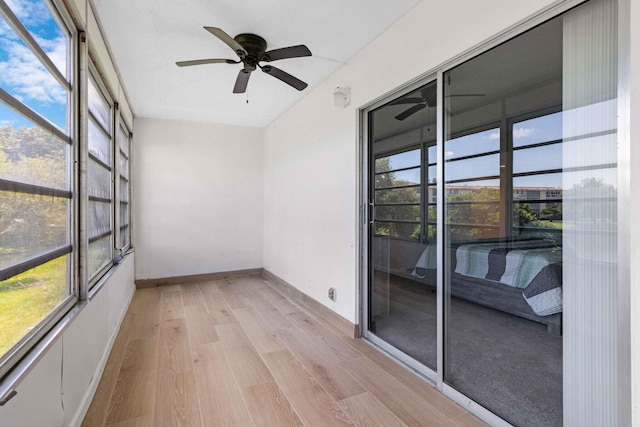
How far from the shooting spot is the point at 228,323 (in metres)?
3.32

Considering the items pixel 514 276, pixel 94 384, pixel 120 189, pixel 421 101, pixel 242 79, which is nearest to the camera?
pixel 514 276

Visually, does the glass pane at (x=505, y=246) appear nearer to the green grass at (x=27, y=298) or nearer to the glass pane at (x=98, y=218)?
the green grass at (x=27, y=298)

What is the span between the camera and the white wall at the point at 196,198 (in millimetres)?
4879

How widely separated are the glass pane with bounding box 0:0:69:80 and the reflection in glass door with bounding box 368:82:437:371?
88.7 inches

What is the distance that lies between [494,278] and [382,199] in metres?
1.16

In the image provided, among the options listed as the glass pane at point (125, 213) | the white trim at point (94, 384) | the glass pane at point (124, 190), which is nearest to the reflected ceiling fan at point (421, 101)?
the white trim at point (94, 384)

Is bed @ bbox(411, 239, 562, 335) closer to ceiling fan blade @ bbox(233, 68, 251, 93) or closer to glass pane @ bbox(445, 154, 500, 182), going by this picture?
glass pane @ bbox(445, 154, 500, 182)

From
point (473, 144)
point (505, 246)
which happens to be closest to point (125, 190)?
point (473, 144)

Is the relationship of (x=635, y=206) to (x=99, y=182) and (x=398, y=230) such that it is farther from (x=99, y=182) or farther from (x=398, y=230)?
(x=99, y=182)

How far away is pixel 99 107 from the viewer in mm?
2770

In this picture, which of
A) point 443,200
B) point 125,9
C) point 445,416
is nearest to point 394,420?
point 445,416

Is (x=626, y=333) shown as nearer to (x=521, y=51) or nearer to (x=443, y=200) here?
(x=443, y=200)

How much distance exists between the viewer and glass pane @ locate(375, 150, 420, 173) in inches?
94.7

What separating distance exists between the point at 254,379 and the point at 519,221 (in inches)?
78.6
